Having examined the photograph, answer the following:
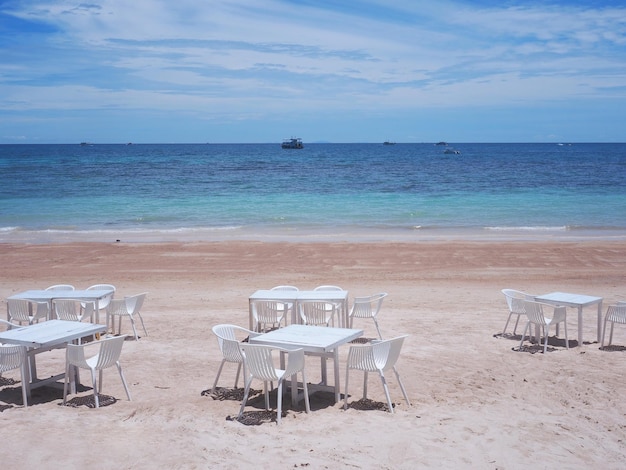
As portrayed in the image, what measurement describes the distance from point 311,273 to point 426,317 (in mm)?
4803

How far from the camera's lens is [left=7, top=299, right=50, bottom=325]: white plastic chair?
28.7 feet

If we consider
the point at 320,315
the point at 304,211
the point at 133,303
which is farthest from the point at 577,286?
the point at 304,211

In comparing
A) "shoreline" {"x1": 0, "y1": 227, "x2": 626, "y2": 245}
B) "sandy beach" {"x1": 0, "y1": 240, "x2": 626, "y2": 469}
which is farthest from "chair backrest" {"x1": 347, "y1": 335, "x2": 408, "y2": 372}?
"shoreline" {"x1": 0, "y1": 227, "x2": 626, "y2": 245}

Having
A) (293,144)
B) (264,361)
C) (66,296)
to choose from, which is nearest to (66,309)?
(66,296)

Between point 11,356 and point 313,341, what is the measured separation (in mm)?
3077

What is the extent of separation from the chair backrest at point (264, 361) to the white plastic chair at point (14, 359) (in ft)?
7.55

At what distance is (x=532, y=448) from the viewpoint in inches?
208

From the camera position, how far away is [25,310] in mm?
8812

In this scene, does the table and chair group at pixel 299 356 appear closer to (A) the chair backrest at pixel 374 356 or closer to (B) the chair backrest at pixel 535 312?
(A) the chair backrest at pixel 374 356

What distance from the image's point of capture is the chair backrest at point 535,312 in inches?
330

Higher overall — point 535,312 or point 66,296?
point 66,296

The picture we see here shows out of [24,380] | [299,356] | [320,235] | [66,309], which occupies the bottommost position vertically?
[320,235]

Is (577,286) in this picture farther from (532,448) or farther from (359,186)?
(359,186)

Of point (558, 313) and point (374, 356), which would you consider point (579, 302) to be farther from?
point (374, 356)
